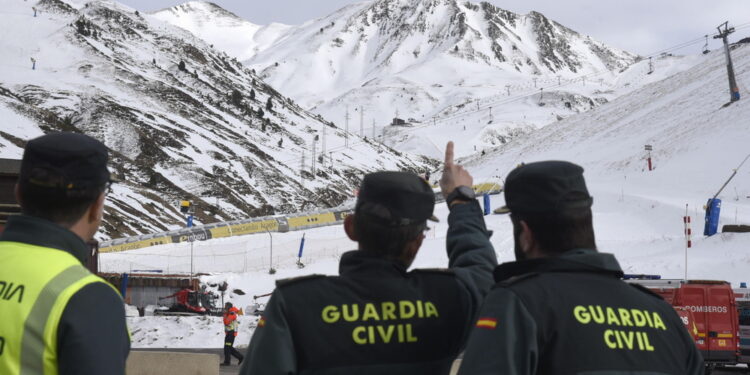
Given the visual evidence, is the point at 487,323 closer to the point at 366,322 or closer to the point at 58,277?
the point at 366,322

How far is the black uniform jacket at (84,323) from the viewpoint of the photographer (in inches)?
96.7

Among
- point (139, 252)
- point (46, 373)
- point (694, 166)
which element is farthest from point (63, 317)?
point (694, 166)

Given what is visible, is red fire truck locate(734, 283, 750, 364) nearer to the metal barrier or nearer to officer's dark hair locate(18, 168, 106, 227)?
officer's dark hair locate(18, 168, 106, 227)

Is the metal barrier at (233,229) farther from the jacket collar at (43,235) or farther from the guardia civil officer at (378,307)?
the jacket collar at (43,235)

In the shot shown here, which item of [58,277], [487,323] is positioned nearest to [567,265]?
[487,323]

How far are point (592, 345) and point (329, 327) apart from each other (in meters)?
1.03

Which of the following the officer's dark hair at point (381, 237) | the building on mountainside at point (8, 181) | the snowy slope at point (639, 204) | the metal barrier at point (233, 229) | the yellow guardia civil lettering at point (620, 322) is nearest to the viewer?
the yellow guardia civil lettering at point (620, 322)

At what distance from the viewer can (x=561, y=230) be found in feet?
9.48

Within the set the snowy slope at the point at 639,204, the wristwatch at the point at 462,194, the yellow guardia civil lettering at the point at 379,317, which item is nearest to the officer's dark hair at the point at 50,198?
the yellow guardia civil lettering at the point at 379,317

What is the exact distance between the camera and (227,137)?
Answer: 99438 mm

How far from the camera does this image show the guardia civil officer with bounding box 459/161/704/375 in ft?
8.39

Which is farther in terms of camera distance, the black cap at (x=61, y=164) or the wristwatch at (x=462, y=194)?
the wristwatch at (x=462, y=194)

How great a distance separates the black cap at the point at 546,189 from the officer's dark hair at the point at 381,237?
1.65 ft

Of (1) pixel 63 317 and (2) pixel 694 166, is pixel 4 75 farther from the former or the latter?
(1) pixel 63 317
